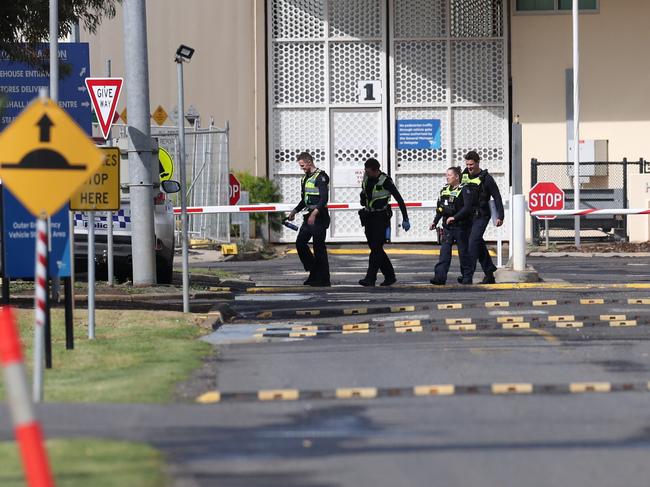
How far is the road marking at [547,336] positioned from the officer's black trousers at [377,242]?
21.1 feet

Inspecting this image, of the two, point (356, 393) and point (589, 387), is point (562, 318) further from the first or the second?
point (356, 393)

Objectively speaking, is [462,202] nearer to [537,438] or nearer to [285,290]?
[285,290]

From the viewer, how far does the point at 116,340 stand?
534 inches

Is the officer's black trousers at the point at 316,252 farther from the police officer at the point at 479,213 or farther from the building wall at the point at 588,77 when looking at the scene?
the building wall at the point at 588,77

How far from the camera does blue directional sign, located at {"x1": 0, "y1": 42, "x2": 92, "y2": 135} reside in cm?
Result: 2056

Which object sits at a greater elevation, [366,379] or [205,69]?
[205,69]

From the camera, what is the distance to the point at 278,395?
10117mm

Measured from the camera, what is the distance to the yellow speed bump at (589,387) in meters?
10.4

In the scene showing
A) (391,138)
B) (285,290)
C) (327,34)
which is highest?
(327,34)

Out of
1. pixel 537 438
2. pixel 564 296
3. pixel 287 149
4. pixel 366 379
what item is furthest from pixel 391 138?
pixel 537 438

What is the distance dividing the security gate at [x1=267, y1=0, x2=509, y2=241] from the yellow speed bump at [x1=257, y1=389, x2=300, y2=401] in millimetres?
22942

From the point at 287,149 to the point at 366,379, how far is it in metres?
22.7

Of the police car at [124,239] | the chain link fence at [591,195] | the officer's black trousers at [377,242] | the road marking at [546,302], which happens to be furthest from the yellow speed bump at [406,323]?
the chain link fence at [591,195]

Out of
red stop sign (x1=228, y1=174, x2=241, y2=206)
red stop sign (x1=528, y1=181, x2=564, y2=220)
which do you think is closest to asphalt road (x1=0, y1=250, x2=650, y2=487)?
red stop sign (x1=528, y1=181, x2=564, y2=220)
